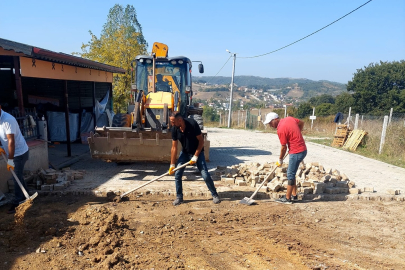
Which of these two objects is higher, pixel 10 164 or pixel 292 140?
pixel 292 140

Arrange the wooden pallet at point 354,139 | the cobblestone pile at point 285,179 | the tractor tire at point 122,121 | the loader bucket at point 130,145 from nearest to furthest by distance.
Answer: the cobblestone pile at point 285,179 < the loader bucket at point 130,145 < the tractor tire at point 122,121 < the wooden pallet at point 354,139

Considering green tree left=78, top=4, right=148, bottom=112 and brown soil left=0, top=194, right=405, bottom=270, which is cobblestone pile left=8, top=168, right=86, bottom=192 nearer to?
brown soil left=0, top=194, right=405, bottom=270

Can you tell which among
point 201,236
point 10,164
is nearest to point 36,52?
point 10,164

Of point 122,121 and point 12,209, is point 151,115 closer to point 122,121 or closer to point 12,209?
point 122,121

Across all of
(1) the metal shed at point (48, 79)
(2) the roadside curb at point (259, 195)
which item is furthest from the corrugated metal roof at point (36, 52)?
(2) the roadside curb at point (259, 195)

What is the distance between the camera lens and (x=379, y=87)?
127 feet

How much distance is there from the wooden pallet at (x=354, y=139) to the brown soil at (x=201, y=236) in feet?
29.7

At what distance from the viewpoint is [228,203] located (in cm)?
609

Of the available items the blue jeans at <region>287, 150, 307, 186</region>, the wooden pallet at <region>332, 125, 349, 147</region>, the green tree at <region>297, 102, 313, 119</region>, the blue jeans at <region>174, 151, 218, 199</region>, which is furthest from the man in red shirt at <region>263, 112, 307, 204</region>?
the green tree at <region>297, 102, 313, 119</region>

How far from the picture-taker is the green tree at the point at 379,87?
3603cm

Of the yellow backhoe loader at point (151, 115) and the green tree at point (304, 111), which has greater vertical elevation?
the yellow backhoe loader at point (151, 115)

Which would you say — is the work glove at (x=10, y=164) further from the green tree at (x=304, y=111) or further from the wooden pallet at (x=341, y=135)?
the green tree at (x=304, y=111)

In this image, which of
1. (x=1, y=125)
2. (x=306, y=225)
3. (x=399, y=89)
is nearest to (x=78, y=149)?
(x=1, y=125)

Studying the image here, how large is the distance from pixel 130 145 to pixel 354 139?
1152cm
